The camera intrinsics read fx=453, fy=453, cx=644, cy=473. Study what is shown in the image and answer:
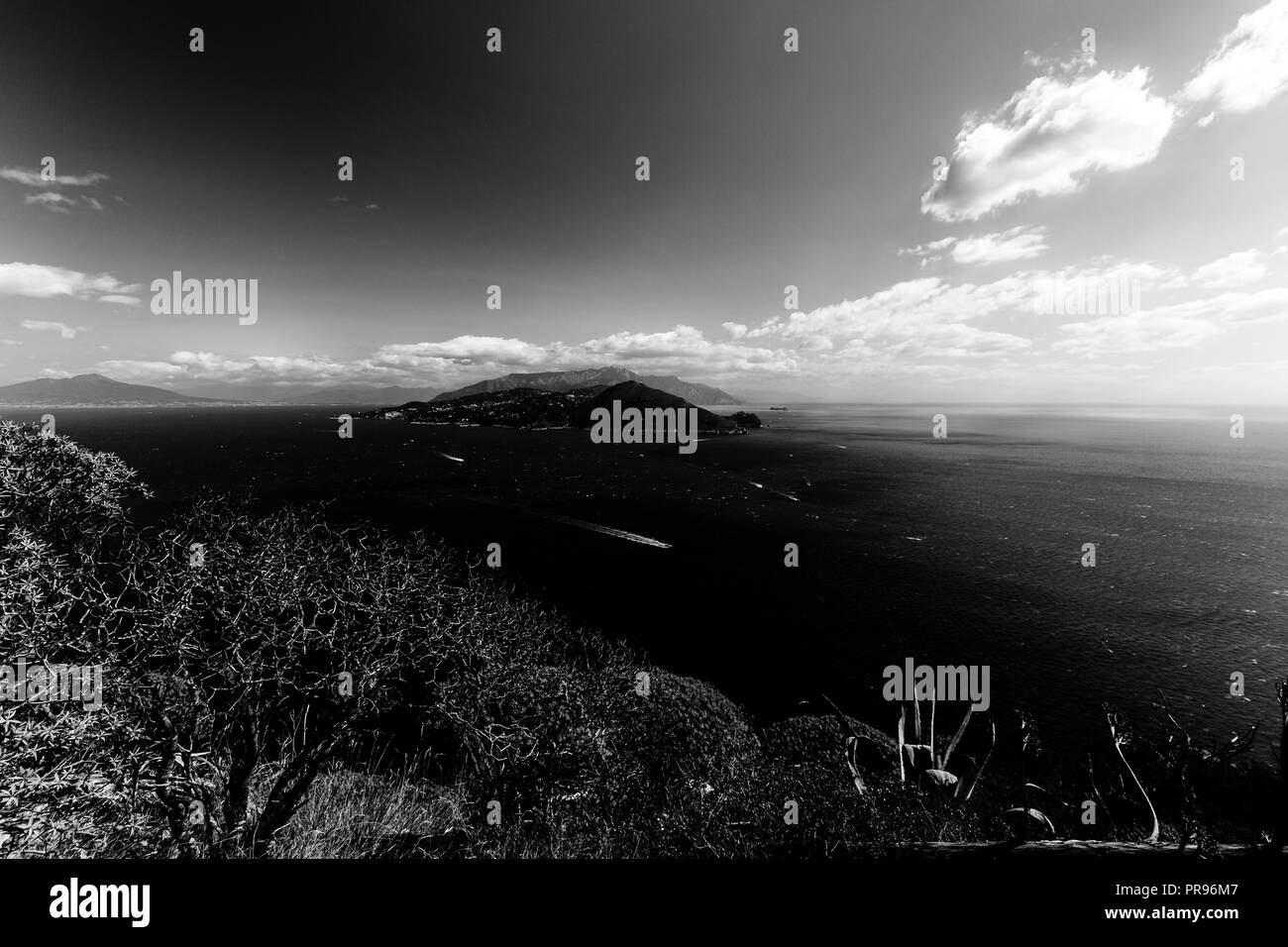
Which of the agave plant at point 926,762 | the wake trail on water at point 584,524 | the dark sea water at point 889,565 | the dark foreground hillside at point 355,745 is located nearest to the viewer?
the dark foreground hillside at point 355,745

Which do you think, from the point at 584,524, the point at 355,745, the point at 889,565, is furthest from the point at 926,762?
the point at 584,524

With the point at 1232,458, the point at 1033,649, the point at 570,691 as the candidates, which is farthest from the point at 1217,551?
the point at 1232,458

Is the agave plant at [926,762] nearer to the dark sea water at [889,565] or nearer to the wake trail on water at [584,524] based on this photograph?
the dark sea water at [889,565]

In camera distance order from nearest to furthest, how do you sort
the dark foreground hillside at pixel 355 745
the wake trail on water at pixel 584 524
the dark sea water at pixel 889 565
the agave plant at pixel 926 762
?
the dark foreground hillside at pixel 355 745 < the agave plant at pixel 926 762 < the dark sea water at pixel 889 565 < the wake trail on water at pixel 584 524

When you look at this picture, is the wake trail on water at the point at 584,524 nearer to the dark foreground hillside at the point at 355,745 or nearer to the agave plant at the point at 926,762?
the dark foreground hillside at the point at 355,745

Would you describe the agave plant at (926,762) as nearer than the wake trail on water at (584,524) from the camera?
Yes

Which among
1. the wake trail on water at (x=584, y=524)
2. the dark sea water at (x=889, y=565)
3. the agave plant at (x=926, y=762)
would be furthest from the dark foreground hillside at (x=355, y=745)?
the wake trail on water at (x=584, y=524)

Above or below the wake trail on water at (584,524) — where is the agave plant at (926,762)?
below
